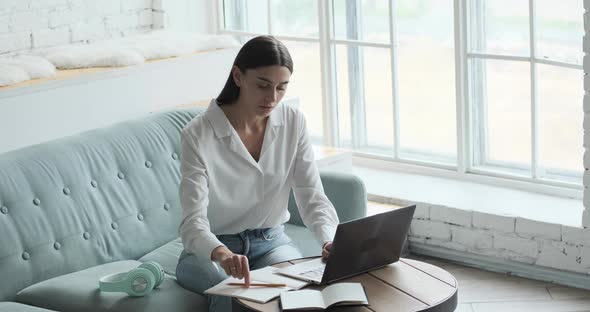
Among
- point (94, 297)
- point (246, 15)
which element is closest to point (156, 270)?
point (94, 297)

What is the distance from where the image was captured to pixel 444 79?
4402mm

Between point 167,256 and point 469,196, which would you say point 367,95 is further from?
point 167,256

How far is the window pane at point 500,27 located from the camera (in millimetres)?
4070

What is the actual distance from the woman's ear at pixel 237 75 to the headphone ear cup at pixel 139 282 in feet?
2.01

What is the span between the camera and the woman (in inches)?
108

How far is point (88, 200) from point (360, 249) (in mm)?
1135

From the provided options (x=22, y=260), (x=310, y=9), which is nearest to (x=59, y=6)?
(x=310, y=9)

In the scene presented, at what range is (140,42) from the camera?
445 centimetres

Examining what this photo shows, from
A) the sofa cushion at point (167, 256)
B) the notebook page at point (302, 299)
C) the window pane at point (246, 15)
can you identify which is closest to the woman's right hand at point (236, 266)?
the notebook page at point (302, 299)

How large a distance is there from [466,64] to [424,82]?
278 millimetres

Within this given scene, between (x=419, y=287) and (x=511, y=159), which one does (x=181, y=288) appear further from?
(x=511, y=159)

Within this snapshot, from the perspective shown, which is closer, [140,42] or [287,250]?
[287,250]

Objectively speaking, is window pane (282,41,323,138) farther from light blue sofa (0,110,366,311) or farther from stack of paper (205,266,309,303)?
stack of paper (205,266,309,303)

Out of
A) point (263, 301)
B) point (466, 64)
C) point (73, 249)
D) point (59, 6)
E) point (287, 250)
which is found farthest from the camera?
point (59, 6)
